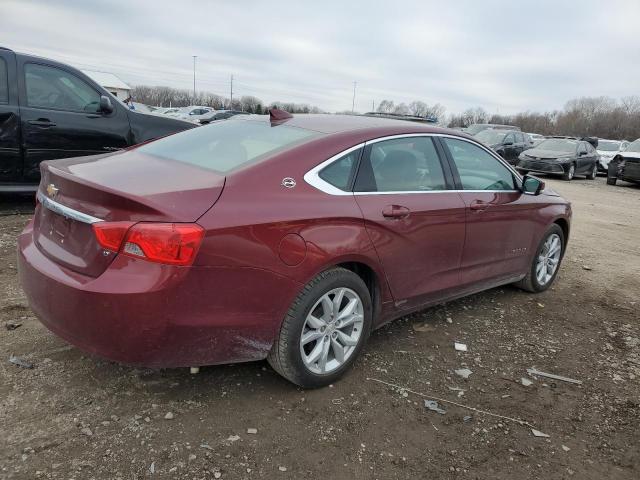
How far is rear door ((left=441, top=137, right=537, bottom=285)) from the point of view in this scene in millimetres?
3957

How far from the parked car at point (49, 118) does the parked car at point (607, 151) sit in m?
20.5

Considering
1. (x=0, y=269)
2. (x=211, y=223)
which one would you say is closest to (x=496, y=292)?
(x=211, y=223)

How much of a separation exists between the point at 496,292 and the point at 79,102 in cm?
534

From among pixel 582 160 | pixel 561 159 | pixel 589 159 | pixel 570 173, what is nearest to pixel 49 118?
pixel 561 159

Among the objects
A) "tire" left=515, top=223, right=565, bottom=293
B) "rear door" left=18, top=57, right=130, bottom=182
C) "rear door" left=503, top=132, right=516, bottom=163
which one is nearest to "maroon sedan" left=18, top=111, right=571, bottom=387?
"tire" left=515, top=223, right=565, bottom=293

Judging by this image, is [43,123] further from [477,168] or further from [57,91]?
[477,168]

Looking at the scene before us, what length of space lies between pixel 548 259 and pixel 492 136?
51.9ft

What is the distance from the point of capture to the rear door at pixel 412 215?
3.22 metres

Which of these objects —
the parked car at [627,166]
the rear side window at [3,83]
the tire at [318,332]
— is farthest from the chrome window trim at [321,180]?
the parked car at [627,166]

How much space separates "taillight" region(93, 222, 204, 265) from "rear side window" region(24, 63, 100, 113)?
15.3ft

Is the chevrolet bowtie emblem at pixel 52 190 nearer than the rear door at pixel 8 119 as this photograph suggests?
Yes

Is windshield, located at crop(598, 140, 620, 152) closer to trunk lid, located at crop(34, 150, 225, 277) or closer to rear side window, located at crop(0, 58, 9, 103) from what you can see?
rear side window, located at crop(0, 58, 9, 103)

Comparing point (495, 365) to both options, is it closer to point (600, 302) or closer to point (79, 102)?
point (600, 302)

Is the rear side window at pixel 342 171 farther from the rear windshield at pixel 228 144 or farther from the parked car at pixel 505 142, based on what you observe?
the parked car at pixel 505 142
